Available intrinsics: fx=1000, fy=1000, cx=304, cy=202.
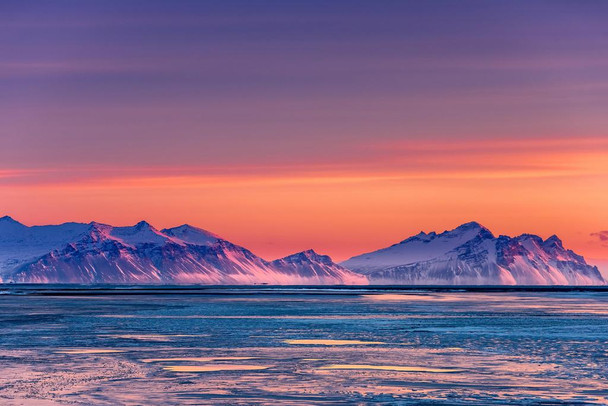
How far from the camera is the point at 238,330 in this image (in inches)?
2579

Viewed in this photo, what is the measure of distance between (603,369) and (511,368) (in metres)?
3.62

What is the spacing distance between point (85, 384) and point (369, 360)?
13.7 meters

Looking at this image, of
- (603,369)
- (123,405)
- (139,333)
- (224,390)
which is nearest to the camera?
(123,405)

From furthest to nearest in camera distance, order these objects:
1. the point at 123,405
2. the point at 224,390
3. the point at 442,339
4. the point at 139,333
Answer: the point at 139,333 → the point at 442,339 → the point at 224,390 → the point at 123,405

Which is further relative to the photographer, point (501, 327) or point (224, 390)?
point (501, 327)

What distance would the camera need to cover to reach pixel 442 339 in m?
56.6

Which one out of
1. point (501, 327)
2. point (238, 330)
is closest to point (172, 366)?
point (238, 330)

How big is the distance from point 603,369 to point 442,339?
16993 mm

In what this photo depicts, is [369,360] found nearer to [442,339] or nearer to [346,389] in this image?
[346,389]

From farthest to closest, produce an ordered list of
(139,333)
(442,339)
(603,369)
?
(139,333), (442,339), (603,369)

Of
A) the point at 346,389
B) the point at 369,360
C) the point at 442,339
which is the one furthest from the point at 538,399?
the point at 442,339

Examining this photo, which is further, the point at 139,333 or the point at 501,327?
the point at 501,327

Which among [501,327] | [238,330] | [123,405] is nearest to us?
[123,405]

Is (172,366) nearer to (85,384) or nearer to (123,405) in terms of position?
(85,384)
